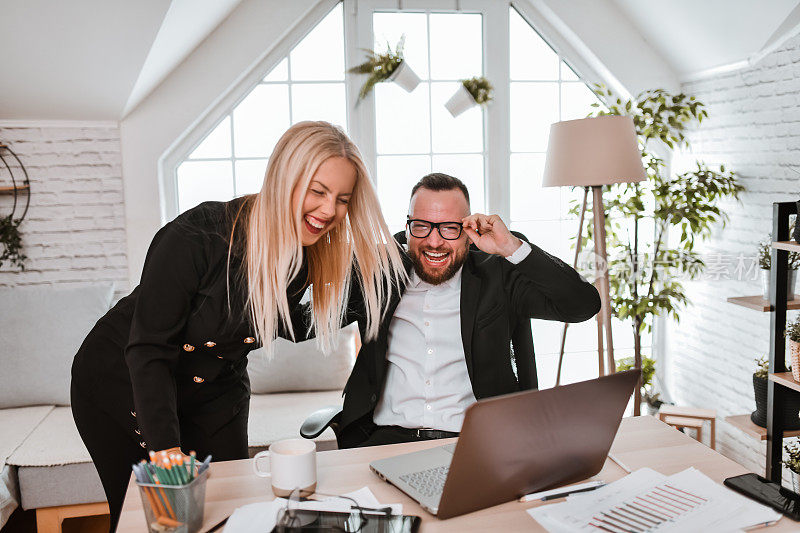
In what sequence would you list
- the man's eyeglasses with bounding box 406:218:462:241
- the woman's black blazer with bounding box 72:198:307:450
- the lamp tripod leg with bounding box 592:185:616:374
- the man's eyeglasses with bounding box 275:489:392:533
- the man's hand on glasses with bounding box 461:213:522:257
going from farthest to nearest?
the lamp tripod leg with bounding box 592:185:616:374 < the man's eyeglasses with bounding box 406:218:462:241 < the man's hand on glasses with bounding box 461:213:522:257 < the woman's black blazer with bounding box 72:198:307:450 < the man's eyeglasses with bounding box 275:489:392:533

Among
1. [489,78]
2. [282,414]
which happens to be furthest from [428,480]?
[489,78]

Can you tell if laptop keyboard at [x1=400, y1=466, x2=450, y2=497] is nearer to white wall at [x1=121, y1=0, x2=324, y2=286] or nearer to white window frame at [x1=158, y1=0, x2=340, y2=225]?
white wall at [x1=121, y1=0, x2=324, y2=286]

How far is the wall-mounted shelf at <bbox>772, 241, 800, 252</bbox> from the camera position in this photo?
2.25m

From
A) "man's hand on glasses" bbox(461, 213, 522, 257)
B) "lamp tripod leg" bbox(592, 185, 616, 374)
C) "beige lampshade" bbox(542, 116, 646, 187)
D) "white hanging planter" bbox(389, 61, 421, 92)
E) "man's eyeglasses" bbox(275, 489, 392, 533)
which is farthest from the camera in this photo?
"white hanging planter" bbox(389, 61, 421, 92)

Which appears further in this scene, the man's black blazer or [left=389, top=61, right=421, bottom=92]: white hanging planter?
[left=389, top=61, right=421, bottom=92]: white hanging planter

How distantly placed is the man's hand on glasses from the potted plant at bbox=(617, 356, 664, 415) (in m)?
2.04

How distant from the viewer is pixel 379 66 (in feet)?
11.3

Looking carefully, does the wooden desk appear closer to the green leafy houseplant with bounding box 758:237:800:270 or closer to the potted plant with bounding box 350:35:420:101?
the green leafy houseplant with bounding box 758:237:800:270

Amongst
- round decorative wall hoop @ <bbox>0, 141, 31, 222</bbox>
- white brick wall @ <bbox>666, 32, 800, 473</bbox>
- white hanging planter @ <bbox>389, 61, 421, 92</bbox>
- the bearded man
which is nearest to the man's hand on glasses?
the bearded man

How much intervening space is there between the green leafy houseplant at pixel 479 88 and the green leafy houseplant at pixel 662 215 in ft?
1.92

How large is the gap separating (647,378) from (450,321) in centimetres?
208

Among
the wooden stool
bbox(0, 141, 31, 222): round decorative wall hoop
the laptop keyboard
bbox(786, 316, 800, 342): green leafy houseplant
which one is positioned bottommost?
the wooden stool

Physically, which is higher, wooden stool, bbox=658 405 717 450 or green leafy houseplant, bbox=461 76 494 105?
green leafy houseplant, bbox=461 76 494 105

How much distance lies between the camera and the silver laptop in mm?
1053
